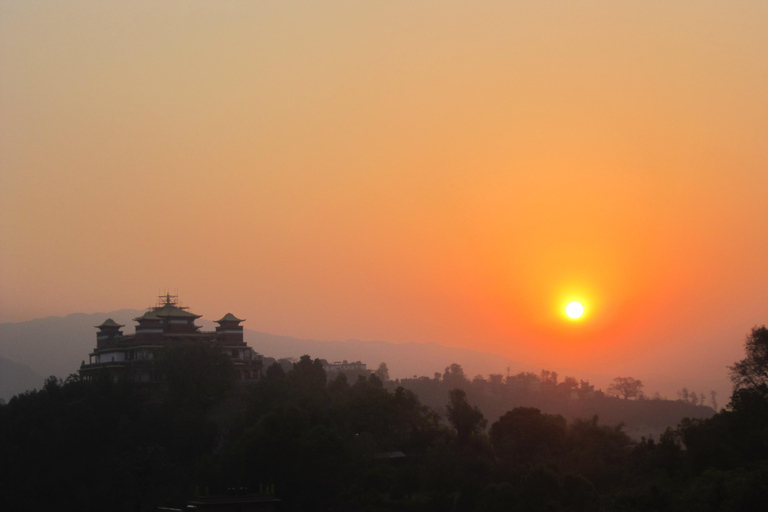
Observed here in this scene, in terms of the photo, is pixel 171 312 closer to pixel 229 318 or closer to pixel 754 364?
pixel 229 318

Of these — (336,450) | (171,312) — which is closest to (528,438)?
(336,450)

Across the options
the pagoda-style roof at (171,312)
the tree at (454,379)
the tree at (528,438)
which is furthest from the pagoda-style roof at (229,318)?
the tree at (454,379)

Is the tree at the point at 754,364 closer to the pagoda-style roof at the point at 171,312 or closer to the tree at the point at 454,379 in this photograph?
the pagoda-style roof at the point at 171,312

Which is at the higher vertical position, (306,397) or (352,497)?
(306,397)

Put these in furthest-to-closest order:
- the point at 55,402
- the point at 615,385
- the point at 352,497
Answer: the point at 615,385 → the point at 55,402 → the point at 352,497

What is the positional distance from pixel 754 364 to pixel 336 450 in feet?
87.6

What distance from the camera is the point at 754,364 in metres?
48.6

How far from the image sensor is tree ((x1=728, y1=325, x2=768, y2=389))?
4812 cm

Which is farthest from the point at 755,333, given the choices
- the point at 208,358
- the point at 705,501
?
the point at 208,358

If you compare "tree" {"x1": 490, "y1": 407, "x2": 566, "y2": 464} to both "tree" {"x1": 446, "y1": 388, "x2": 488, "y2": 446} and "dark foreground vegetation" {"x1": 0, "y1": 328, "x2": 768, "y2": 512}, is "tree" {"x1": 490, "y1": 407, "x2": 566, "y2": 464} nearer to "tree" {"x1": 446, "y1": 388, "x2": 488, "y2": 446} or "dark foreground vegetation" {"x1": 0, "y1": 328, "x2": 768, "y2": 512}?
"dark foreground vegetation" {"x1": 0, "y1": 328, "x2": 768, "y2": 512}

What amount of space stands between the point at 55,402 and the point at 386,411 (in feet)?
92.5

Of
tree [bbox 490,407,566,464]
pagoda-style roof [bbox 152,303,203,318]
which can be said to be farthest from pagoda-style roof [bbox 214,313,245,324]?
tree [bbox 490,407,566,464]

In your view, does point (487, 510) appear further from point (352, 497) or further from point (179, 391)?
point (179, 391)

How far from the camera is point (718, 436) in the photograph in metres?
47.8
